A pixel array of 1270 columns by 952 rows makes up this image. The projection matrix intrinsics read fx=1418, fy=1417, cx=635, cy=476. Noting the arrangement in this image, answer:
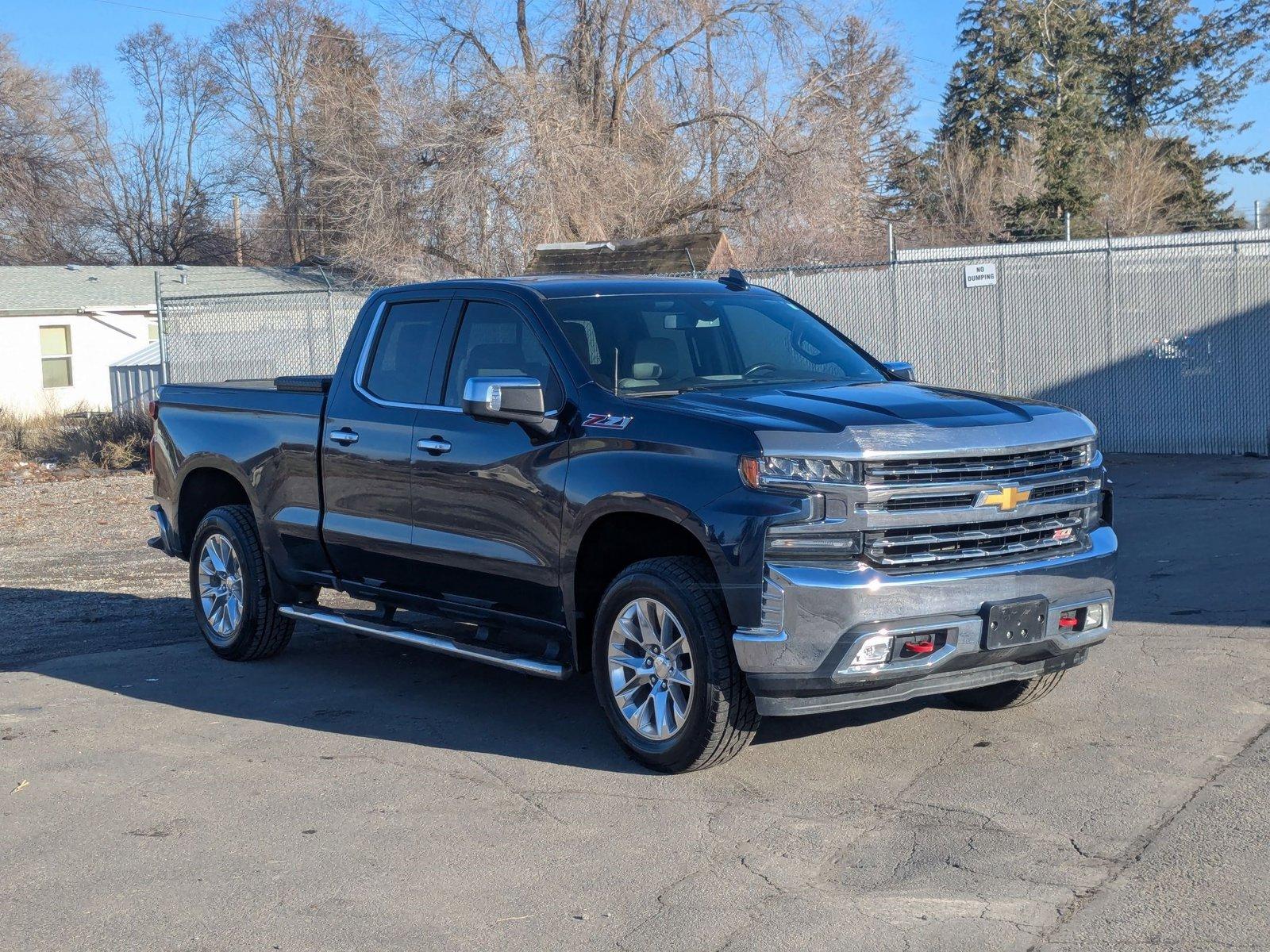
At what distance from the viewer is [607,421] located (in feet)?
19.1

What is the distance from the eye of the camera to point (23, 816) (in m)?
5.38

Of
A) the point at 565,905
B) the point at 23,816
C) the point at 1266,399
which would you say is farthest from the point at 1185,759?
the point at 1266,399

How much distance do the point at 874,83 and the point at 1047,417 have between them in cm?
3709

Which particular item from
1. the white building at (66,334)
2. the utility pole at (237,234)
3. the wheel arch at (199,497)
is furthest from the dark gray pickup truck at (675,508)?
the utility pole at (237,234)

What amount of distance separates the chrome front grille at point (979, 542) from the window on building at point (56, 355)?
3227 cm

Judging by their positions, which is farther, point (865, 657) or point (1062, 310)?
point (1062, 310)

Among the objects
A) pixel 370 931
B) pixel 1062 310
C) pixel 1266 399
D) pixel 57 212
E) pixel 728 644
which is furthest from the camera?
pixel 57 212

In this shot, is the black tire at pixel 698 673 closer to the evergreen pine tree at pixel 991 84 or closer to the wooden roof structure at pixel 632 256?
the wooden roof structure at pixel 632 256

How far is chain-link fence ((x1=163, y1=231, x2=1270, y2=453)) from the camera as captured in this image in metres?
16.3

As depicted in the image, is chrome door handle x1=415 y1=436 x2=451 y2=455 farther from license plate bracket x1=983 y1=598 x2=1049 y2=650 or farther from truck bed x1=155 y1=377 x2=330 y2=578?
license plate bracket x1=983 y1=598 x2=1049 y2=650

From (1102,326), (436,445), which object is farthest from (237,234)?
(436,445)

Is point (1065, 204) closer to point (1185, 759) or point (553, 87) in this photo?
point (553, 87)

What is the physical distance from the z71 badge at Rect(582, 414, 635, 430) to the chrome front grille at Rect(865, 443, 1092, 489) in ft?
3.54

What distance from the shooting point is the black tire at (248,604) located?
7.88m
